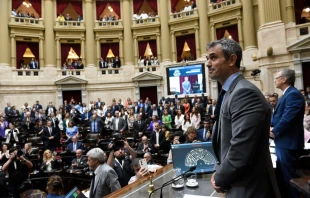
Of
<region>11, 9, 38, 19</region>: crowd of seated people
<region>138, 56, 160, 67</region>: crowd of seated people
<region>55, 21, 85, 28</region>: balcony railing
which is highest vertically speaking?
<region>11, 9, 38, 19</region>: crowd of seated people

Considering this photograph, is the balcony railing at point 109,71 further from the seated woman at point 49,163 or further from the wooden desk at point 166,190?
the wooden desk at point 166,190

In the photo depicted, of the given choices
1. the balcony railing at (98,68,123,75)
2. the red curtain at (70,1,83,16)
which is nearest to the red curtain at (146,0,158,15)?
the red curtain at (70,1,83,16)

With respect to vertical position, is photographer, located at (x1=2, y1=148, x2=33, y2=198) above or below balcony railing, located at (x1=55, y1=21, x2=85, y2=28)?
below

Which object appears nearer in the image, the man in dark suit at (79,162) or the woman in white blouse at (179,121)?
the man in dark suit at (79,162)

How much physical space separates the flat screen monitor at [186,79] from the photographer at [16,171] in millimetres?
12767

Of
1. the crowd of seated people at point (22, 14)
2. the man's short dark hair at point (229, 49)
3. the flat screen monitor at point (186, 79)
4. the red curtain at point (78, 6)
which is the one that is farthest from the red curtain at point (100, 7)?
the man's short dark hair at point (229, 49)

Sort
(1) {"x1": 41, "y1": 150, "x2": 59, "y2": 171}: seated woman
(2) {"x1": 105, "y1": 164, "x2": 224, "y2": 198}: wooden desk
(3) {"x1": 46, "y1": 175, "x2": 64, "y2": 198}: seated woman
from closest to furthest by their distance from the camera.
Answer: (2) {"x1": 105, "y1": 164, "x2": 224, "y2": 198}: wooden desk → (3) {"x1": 46, "y1": 175, "x2": 64, "y2": 198}: seated woman → (1) {"x1": 41, "y1": 150, "x2": 59, "y2": 171}: seated woman

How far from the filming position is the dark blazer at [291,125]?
2.85m

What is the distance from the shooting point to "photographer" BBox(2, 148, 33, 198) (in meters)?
5.61

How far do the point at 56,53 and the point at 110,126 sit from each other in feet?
35.1

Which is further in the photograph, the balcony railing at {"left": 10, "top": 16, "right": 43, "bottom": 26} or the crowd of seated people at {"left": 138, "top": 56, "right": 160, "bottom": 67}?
the crowd of seated people at {"left": 138, "top": 56, "right": 160, "bottom": 67}

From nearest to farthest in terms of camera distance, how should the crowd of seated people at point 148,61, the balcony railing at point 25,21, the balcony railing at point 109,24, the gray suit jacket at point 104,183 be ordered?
the gray suit jacket at point 104,183
the balcony railing at point 25,21
the crowd of seated people at point 148,61
the balcony railing at point 109,24

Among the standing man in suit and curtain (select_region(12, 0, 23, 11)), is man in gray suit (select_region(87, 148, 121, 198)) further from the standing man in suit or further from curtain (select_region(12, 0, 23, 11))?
curtain (select_region(12, 0, 23, 11))

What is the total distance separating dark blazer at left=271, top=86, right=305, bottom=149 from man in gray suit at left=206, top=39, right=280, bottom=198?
1.59 m
